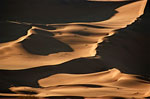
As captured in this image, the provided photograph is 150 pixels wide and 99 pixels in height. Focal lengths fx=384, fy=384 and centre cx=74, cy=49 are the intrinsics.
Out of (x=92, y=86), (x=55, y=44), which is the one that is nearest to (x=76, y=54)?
(x=55, y=44)

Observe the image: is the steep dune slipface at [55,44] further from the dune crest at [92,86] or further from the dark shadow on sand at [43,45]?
the dune crest at [92,86]

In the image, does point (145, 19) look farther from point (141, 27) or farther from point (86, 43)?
point (86, 43)

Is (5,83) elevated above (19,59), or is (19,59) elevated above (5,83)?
(19,59)

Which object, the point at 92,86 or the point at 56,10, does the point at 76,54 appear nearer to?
the point at 92,86

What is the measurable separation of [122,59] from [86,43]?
1.37 metres

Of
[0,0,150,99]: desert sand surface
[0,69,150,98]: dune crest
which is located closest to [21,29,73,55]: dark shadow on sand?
[0,0,150,99]: desert sand surface

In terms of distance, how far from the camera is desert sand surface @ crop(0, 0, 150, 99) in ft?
23.2

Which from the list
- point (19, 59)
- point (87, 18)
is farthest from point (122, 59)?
point (87, 18)

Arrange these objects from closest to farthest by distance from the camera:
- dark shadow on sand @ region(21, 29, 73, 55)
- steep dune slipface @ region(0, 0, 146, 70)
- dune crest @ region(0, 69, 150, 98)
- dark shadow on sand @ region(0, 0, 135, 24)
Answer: dune crest @ region(0, 69, 150, 98) < steep dune slipface @ region(0, 0, 146, 70) < dark shadow on sand @ region(21, 29, 73, 55) < dark shadow on sand @ region(0, 0, 135, 24)

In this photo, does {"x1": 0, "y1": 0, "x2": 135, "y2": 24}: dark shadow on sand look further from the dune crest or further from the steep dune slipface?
the dune crest

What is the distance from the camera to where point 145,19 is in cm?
1505

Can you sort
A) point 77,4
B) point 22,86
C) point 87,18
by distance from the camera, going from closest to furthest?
point 22,86 → point 87,18 → point 77,4

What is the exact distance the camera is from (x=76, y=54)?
10.0 metres

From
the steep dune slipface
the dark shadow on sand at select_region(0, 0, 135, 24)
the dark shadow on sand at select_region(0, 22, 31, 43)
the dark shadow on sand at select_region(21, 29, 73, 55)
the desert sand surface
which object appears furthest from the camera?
the dark shadow on sand at select_region(0, 0, 135, 24)
